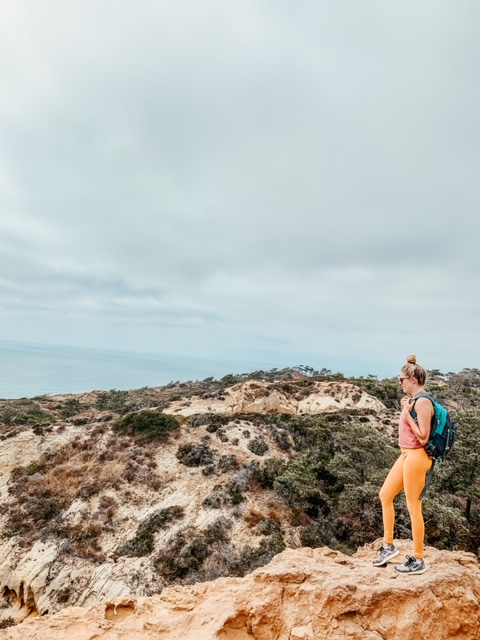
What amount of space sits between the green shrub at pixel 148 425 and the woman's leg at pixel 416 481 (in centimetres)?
2092

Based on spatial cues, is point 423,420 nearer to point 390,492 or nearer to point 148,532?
point 390,492

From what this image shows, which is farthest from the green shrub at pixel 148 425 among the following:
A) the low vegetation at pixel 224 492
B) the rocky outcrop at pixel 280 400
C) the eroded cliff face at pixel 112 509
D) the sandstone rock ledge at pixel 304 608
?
the sandstone rock ledge at pixel 304 608

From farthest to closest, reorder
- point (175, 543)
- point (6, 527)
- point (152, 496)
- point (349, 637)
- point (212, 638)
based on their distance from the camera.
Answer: point (152, 496), point (6, 527), point (175, 543), point (212, 638), point (349, 637)

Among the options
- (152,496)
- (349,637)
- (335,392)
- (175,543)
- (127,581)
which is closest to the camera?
(349,637)

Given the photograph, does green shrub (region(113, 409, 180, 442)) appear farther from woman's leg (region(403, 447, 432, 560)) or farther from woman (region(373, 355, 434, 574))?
woman's leg (region(403, 447, 432, 560))

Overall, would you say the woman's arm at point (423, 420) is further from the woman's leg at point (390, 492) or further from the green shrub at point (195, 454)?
the green shrub at point (195, 454)

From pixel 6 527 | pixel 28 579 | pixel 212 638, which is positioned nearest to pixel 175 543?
pixel 28 579

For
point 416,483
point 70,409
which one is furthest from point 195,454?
point 70,409

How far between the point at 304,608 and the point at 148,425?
853 inches

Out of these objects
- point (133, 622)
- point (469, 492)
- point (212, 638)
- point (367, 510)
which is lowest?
point (367, 510)

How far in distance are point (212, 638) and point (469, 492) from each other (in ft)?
51.1

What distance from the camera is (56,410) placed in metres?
42.4

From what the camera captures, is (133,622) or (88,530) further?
(88,530)

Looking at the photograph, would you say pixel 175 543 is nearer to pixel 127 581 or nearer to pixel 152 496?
pixel 127 581
